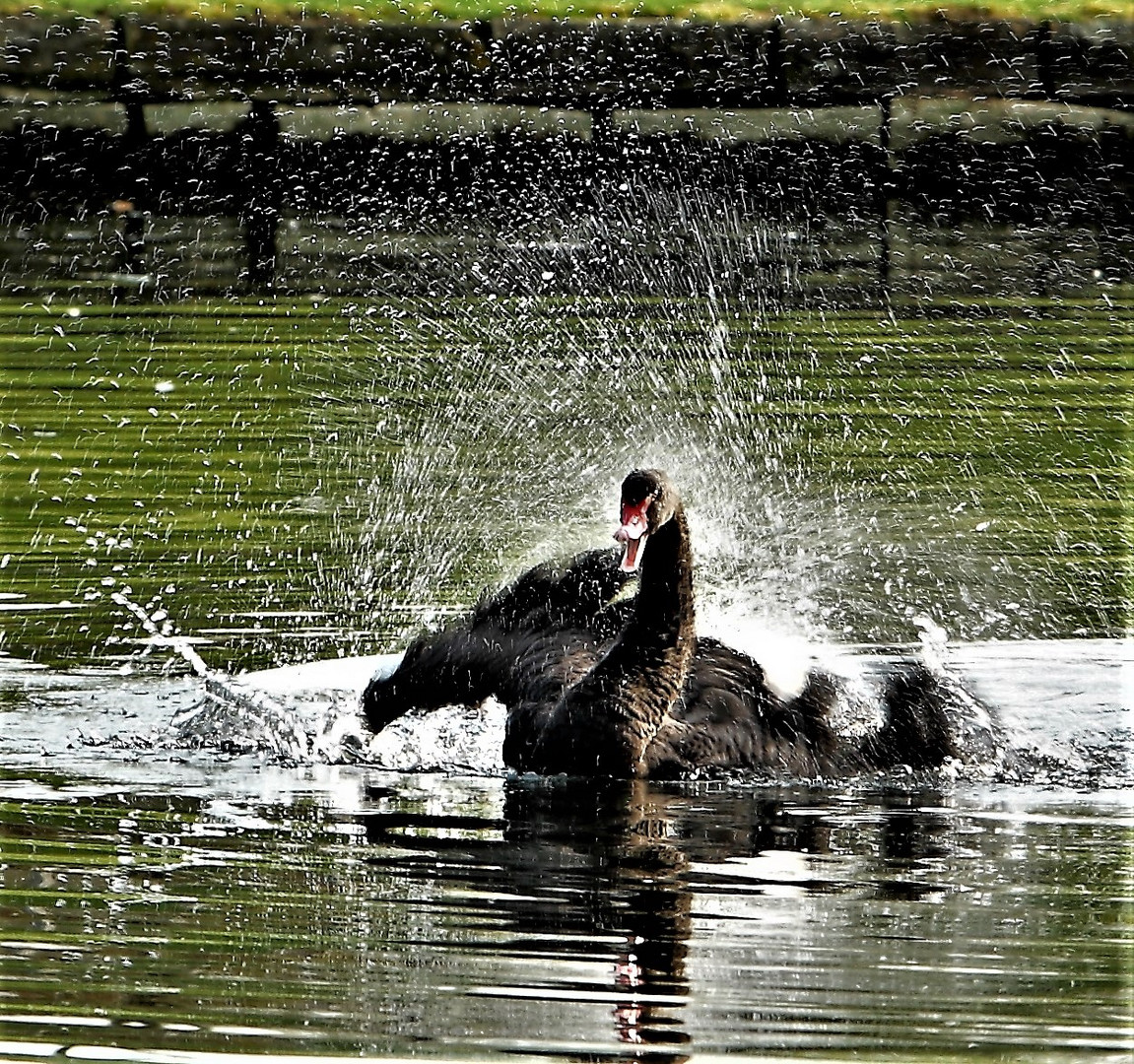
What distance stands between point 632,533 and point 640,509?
0.14m

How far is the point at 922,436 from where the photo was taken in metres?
15.7

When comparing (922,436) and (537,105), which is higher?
(537,105)

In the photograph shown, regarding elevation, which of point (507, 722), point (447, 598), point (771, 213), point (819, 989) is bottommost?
point (819, 989)

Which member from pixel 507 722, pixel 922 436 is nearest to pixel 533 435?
pixel 922 436

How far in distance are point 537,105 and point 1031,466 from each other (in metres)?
12.8

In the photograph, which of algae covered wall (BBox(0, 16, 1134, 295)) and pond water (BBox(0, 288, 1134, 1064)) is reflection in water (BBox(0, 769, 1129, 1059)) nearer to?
pond water (BBox(0, 288, 1134, 1064))

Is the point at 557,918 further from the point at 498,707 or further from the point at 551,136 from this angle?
the point at 551,136

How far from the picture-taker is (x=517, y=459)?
14125mm

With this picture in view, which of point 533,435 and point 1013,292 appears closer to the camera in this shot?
point 533,435

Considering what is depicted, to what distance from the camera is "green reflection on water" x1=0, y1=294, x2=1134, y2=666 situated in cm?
1146

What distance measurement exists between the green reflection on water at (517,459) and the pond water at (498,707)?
1.8 inches

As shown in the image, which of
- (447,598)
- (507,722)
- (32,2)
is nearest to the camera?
(507,722)

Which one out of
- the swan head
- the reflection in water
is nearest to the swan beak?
the swan head

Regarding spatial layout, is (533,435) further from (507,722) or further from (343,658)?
(507,722)
